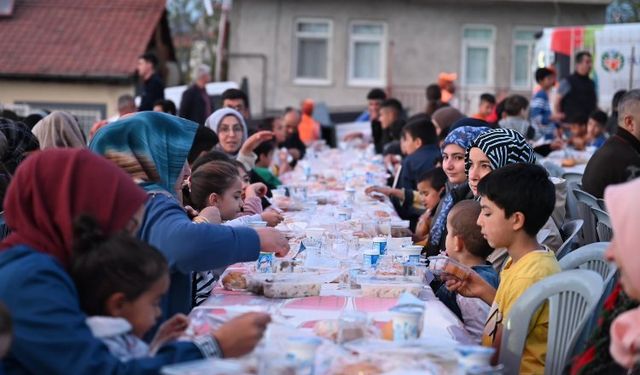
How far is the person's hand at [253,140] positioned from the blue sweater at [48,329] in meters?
6.41

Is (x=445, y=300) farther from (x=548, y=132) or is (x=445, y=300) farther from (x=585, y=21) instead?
(x=585, y=21)

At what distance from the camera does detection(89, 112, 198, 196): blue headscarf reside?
191 inches

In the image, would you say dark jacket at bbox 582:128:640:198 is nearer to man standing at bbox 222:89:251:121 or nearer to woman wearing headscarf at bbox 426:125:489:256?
woman wearing headscarf at bbox 426:125:489:256

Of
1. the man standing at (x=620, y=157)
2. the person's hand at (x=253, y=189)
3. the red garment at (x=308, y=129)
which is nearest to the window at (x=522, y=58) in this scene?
the red garment at (x=308, y=129)

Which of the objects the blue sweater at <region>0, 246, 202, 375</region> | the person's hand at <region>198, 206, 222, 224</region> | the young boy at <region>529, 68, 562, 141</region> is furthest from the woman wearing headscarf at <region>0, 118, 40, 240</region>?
the young boy at <region>529, 68, 562, 141</region>

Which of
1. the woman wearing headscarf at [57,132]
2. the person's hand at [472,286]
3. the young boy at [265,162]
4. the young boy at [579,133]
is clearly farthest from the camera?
the young boy at [579,133]

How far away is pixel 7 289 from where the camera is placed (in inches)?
127

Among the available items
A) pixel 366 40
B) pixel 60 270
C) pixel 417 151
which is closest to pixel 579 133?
pixel 417 151

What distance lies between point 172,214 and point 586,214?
3.83m

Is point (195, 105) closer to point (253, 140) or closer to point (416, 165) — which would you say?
point (416, 165)

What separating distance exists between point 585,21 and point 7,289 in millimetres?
28874

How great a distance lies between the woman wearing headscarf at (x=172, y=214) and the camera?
449 centimetres

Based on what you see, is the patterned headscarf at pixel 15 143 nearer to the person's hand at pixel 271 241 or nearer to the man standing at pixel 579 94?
the person's hand at pixel 271 241

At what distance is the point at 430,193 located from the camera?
8914mm
